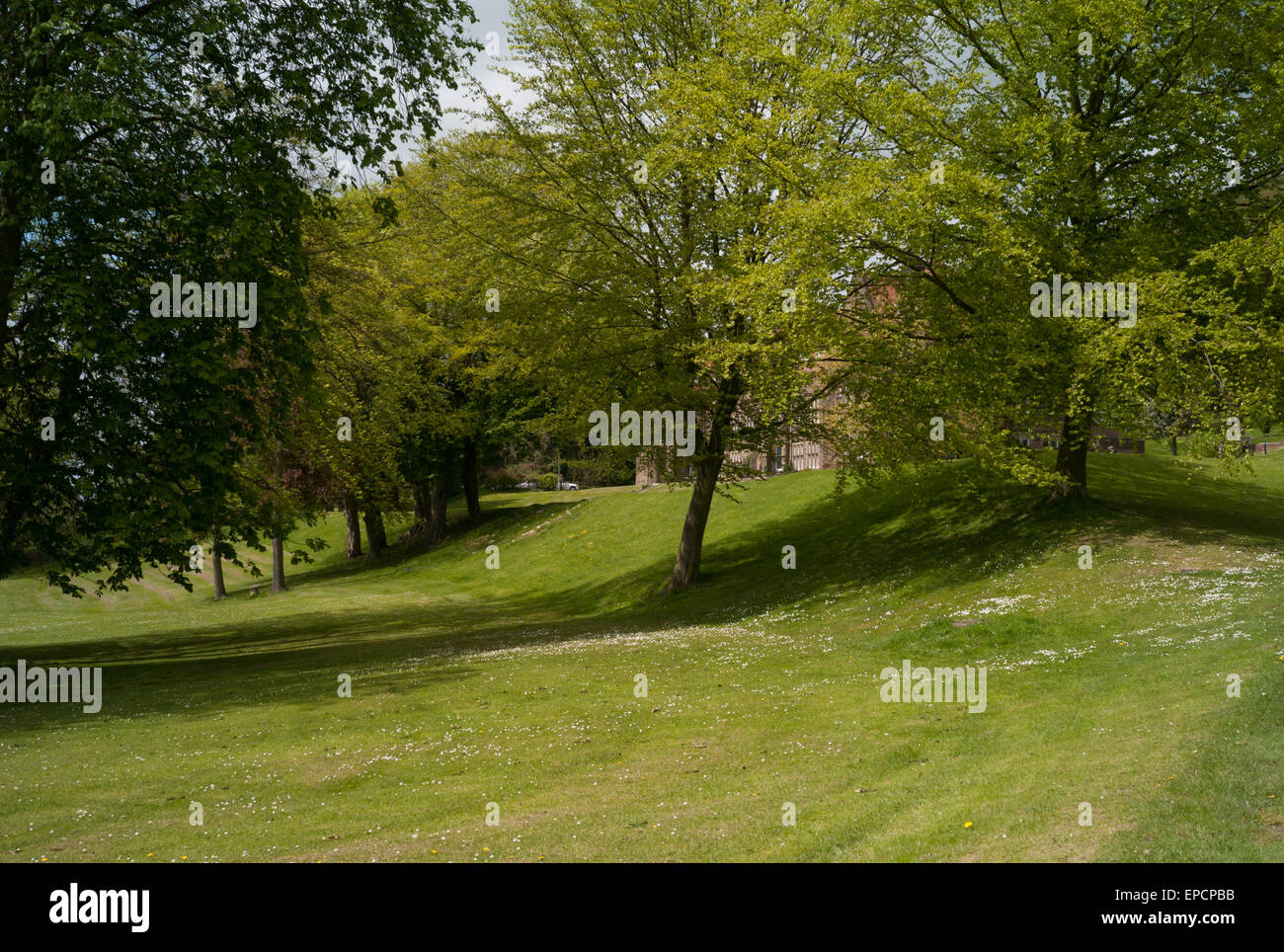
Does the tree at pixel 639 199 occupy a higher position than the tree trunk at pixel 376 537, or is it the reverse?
the tree at pixel 639 199

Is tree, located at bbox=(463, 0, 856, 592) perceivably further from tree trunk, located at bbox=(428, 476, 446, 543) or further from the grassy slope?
tree trunk, located at bbox=(428, 476, 446, 543)

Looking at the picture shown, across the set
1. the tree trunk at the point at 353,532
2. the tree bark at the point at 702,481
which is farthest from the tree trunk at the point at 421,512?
the tree bark at the point at 702,481

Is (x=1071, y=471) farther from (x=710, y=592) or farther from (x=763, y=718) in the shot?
(x=763, y=718)

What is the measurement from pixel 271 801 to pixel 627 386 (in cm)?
1967

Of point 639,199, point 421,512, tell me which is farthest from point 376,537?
point 639,199

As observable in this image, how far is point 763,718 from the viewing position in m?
15.1

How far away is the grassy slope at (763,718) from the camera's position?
31.9 ft

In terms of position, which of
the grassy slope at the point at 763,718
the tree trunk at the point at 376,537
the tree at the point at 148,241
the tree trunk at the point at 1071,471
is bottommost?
the tree trunk at the point at 376,537

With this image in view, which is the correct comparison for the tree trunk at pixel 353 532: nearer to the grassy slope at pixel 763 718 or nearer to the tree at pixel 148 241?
the grassy slope at pixel 763 718

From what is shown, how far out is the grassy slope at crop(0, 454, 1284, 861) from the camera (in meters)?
9.71

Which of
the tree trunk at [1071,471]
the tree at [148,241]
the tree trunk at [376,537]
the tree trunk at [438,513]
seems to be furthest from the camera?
the tree trunk at [376,537]

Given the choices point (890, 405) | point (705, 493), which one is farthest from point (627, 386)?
point (890, 405)

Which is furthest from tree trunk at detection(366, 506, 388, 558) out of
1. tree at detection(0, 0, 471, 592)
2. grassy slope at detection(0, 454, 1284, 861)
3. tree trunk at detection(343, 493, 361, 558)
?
tree at detection(0, 0, 471, 592)

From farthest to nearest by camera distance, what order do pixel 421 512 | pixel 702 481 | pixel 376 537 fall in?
1. pixel 421 512
2. pixel 376 537
3. pixel 702 481
